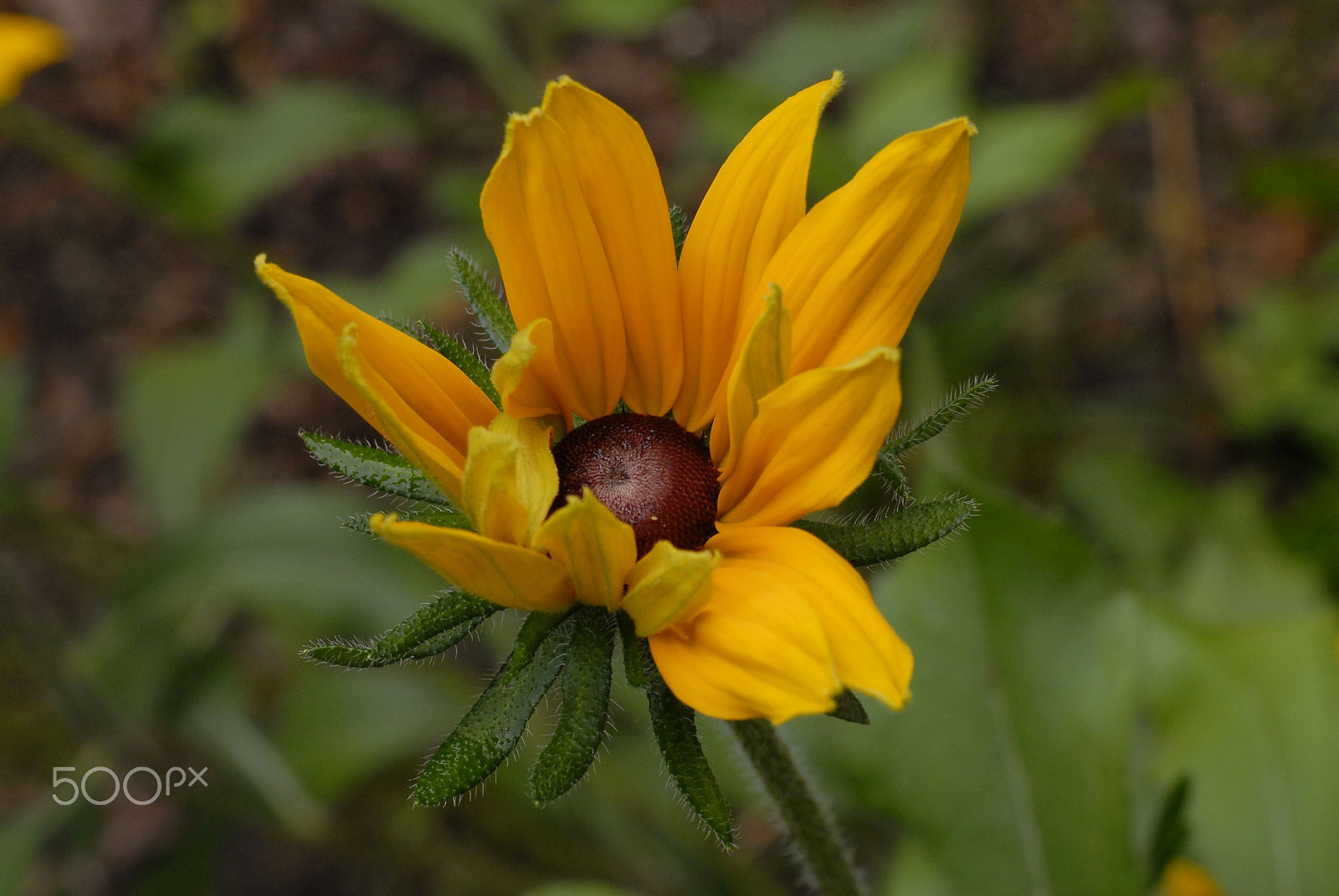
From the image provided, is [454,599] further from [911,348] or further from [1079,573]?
[911,348]

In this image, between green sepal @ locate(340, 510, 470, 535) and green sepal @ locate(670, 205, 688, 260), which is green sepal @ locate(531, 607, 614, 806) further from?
green sepal @ locate(670, 205, 688, 260)

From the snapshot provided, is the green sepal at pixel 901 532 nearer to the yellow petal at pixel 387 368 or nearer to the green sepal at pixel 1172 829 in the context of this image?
the yellow petal at pixel 387 368

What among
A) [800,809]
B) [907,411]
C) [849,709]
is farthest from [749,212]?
[907,411]

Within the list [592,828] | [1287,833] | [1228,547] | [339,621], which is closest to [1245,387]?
[1228,547]

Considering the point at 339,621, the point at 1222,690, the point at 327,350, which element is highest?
the point at 327,350

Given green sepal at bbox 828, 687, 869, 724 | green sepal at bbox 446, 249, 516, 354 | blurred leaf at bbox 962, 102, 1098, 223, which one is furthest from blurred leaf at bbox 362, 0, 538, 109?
green sepal at bbox 828, 687, 869, 724

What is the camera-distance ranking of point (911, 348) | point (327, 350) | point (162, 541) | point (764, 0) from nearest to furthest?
point (327, 350) → point (911, 348) → point (162, 541) → point (764, 0)

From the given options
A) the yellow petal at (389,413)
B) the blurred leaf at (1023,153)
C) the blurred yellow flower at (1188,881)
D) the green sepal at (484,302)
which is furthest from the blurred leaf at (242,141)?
the blurred yellow flower at (1188,881)

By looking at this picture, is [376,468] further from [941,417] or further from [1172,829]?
[1172,829]
